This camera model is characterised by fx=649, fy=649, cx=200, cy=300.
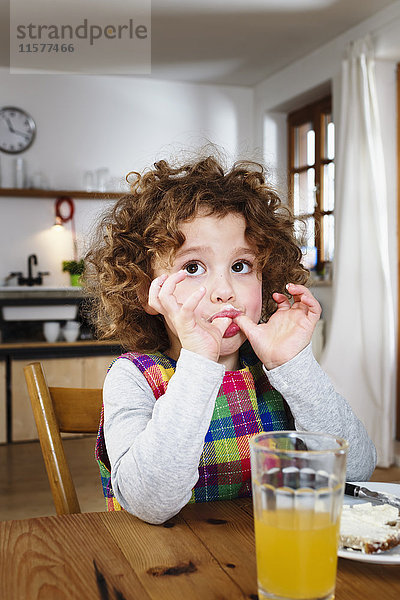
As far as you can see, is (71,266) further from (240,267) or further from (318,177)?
(240,267)

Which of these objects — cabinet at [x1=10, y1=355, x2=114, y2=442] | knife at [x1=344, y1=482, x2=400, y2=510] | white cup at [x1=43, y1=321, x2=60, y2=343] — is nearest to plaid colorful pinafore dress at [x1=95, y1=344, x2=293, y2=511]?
knife at [x1=344, y1=482, x2=400, y2=510]

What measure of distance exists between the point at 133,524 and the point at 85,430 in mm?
382

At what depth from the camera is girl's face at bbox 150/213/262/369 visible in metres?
0.96

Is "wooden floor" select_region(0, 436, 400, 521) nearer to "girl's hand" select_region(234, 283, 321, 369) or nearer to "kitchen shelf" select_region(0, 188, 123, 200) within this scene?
"kitchen shelf" select_region(0, 188, 123, 200)

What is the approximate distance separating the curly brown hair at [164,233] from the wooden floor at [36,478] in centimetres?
185

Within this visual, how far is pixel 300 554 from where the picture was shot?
0.50m

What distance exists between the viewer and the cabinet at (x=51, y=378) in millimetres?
4242

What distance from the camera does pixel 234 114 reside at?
5.59 meters

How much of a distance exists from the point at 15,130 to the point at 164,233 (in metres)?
4.36

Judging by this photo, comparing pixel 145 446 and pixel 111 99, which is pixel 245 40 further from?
pixel 145 446

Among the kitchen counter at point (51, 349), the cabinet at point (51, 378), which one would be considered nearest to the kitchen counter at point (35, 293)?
the kitchen counter at point (51, 349)

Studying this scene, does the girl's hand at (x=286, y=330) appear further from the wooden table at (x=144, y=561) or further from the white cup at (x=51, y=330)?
the white cup at (x=51, y=330)

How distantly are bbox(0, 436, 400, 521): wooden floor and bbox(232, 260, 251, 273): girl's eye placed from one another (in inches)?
81.8

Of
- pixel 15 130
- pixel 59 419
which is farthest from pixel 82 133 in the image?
pixel 59 419
